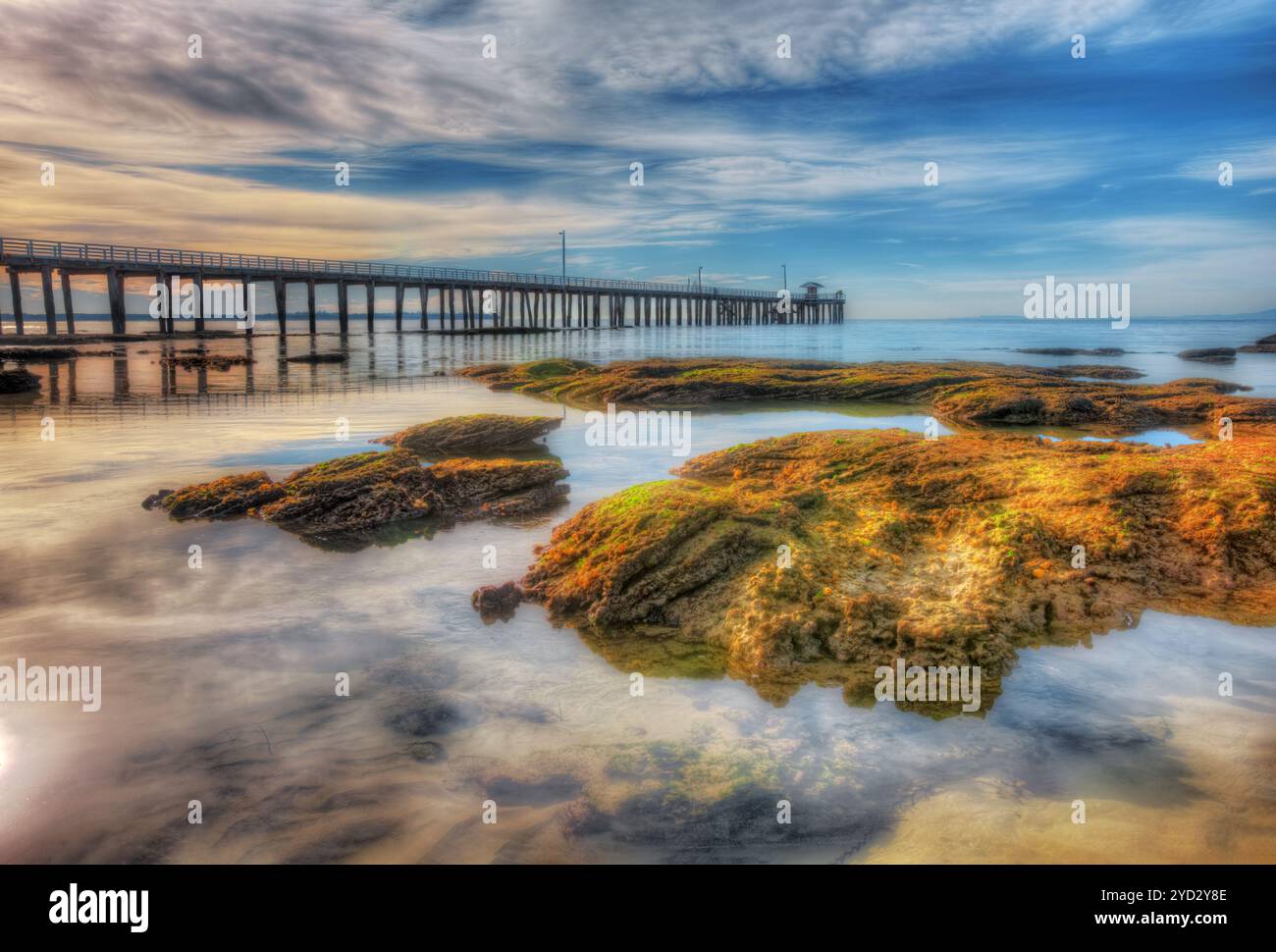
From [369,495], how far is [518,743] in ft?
18.9

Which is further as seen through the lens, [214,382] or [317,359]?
[317,359]

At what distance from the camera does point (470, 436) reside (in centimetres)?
1383

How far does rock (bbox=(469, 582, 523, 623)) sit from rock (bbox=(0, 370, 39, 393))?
2347cm

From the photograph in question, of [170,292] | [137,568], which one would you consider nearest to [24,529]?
[137,568]

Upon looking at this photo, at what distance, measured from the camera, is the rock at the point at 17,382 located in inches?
886

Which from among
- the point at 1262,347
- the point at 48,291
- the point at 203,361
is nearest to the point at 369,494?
the point at 203,361

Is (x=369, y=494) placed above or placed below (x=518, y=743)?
above

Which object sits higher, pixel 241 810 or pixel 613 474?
pixel 613 474

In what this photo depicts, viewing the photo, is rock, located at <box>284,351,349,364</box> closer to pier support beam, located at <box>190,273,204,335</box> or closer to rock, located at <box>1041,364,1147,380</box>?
pier support beam, located at <box>190,273,204,335</box>

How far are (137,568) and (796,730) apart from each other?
6.67m

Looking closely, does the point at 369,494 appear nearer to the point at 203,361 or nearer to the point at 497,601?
the point at 497,601

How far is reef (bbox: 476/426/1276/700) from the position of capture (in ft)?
18.3
